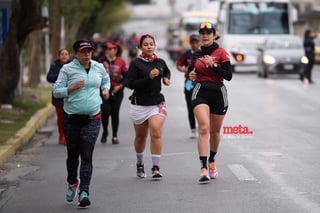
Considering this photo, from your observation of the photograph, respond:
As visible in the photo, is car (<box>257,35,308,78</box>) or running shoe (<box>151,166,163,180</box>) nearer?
running shoe (<box>151,166,163,180</box>)

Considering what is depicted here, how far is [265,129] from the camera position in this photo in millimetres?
18438

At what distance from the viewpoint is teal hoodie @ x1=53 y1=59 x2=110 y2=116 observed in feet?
33.1

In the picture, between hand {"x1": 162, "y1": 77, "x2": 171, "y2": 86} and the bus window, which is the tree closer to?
hand {"x1": 162, "y1": 77, "x2": 171, "y2": 86}

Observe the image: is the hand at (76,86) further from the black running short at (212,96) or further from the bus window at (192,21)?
the bus window at (192,21)

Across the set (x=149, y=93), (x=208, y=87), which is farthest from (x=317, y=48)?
(x=208, y=87)

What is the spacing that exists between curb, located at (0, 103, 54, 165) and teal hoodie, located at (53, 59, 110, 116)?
13.6ft

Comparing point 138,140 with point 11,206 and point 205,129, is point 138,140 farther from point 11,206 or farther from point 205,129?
point 11,206

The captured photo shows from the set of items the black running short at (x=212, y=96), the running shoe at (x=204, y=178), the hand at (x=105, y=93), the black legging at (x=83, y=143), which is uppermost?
the hand at (x=105, y=93)

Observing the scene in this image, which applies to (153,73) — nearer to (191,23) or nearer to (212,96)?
(212,96)

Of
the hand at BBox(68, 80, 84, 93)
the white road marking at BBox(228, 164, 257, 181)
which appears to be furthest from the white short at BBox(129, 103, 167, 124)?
the hand at BBox(68, 80, 84, 93)

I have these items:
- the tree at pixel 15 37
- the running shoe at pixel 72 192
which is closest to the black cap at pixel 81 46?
the running shoe at pixel 72 192

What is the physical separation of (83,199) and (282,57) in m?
27.0

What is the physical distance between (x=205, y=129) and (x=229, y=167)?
158cm

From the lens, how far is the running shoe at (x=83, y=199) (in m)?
9.94
